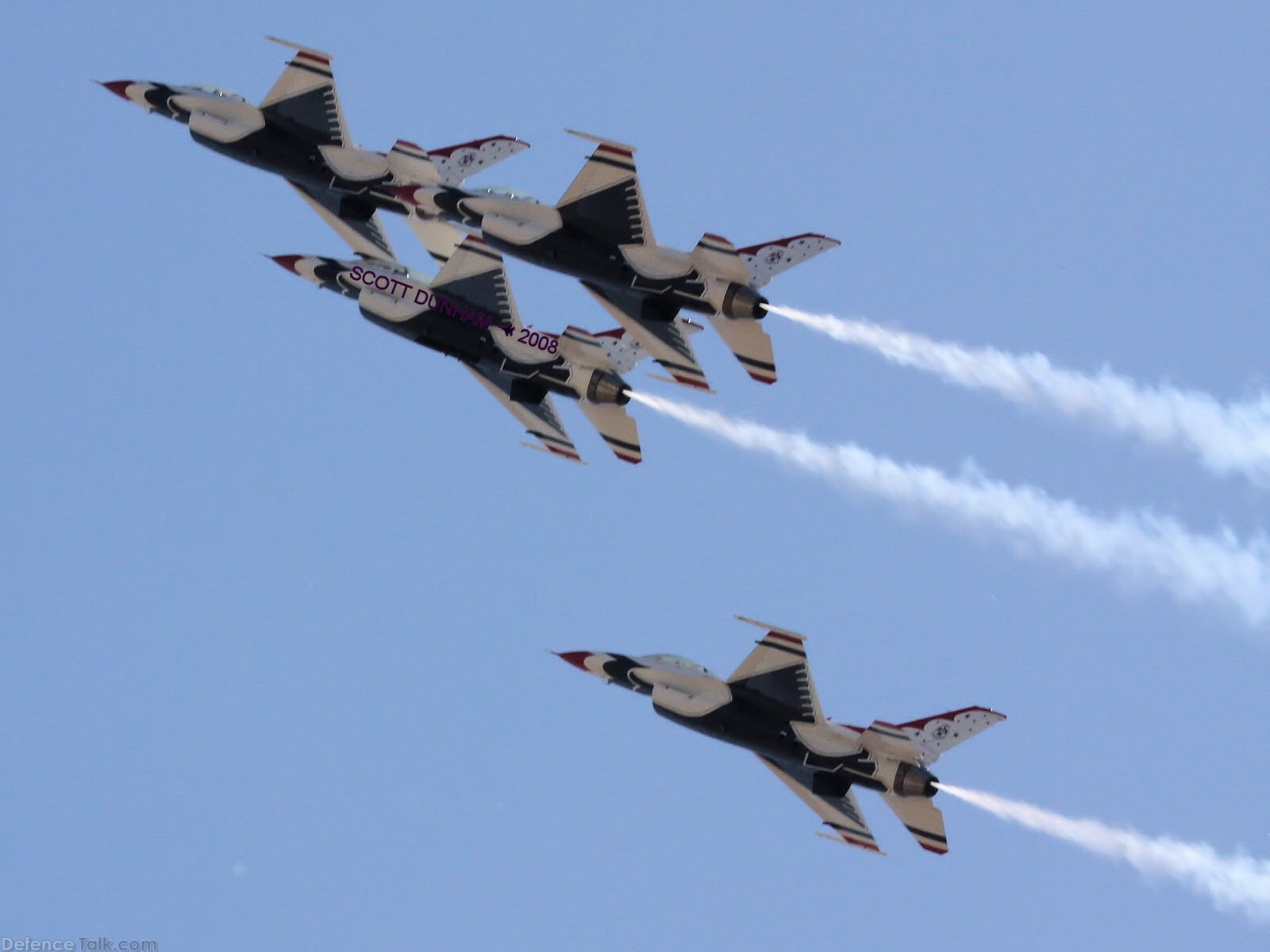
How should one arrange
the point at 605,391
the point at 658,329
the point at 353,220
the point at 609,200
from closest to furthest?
the point at 609,200 → the point at 658,329 → the point at 605,391 → the point at 353,220

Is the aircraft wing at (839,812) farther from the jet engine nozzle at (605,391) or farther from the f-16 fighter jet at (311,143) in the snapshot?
the f-16 fighter jet at (311,143)

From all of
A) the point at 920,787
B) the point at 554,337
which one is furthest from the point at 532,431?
the point at 920,787

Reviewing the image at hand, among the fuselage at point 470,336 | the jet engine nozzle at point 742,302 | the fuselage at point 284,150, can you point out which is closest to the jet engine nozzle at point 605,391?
the fuselage at point 470,336

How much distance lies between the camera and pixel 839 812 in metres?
114

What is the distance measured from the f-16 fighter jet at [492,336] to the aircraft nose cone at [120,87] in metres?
10.9

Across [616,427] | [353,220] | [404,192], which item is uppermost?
[404,192]

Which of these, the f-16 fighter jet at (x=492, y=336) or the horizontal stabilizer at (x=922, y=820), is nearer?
the horizontal stabilizer at (x=922, y=820)

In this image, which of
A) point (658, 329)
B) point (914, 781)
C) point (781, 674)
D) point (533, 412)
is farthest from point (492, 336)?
point (914, 781)

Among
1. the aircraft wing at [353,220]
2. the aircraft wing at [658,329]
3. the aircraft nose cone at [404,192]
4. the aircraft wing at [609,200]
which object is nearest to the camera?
the aircraft wing at [609,200]

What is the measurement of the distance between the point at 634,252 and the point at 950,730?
1953 cm

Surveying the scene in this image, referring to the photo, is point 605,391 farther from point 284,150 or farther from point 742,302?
point 284,150

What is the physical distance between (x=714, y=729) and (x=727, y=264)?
15.9m

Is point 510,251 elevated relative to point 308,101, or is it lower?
lower

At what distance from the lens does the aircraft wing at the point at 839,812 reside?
114m
